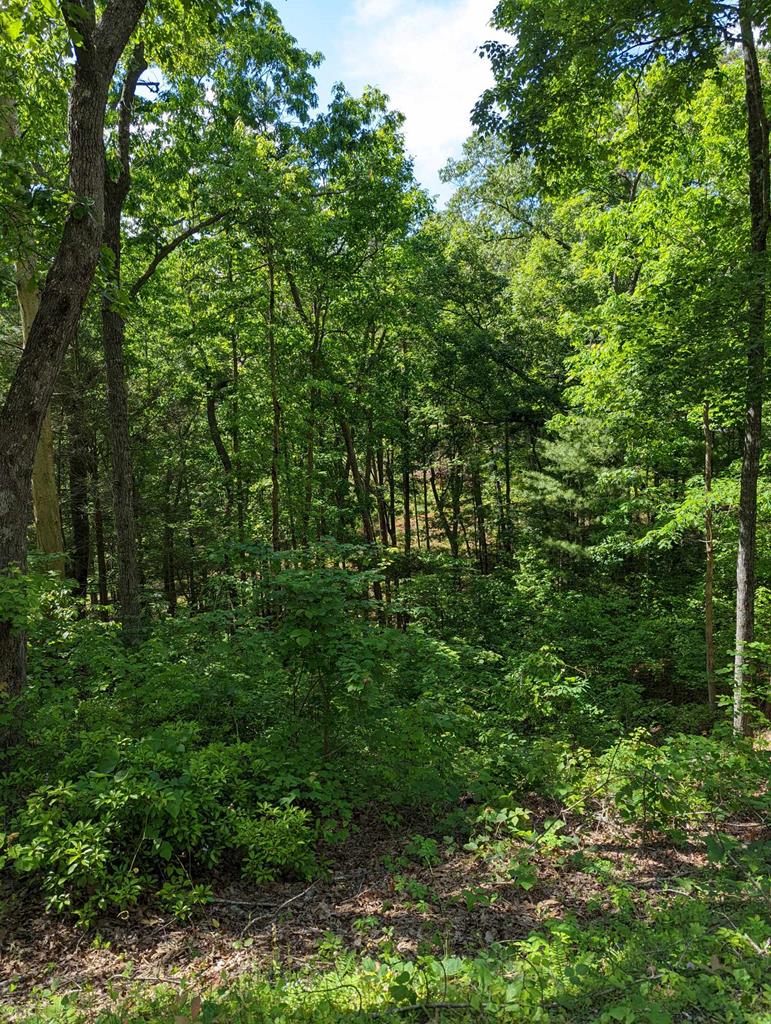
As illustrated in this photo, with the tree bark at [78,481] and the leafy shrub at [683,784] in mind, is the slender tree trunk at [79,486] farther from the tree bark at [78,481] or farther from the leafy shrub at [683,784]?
the leafy shrub at [683,784]

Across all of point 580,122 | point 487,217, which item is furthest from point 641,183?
point 580,122

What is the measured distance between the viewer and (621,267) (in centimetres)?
907

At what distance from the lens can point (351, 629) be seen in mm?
4547

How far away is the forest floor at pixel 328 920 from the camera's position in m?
2.95

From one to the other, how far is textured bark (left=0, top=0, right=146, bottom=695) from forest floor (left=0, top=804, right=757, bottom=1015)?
2.05 metres

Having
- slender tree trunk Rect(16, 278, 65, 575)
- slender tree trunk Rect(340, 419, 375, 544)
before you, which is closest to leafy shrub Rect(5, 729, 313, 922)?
slender tree trunk Rect(16, 278, 65, 575)

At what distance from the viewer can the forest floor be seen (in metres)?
2.95

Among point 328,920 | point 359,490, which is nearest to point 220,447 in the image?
point 359,490

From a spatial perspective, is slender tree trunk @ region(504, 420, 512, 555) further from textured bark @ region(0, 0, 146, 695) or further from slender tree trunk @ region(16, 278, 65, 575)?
textured bark @ region(0, 0, 146, 695)

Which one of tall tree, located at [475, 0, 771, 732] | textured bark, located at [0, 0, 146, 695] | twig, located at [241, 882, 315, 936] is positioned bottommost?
twig, located at [241, 882, 315, 936]

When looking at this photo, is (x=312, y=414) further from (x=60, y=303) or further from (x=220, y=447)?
(x=60, y=303)

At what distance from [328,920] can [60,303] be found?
16.2 ft

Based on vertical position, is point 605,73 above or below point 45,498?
above

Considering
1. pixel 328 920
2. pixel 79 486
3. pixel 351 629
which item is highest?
pixel 79 486
